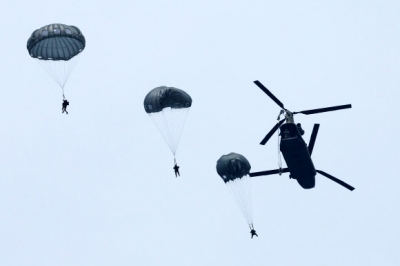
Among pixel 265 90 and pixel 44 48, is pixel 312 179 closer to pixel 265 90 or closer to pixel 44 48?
pixel 265 90

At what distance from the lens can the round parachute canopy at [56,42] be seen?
2403 inches

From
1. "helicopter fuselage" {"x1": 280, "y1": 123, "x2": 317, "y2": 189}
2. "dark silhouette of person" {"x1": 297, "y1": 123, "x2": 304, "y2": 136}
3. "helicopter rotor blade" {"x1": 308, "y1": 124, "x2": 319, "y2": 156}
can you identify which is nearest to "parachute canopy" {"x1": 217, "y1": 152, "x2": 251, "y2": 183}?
"helicopter fuselage" {"x1": 280, "y1": 123, "x2": 317, "y2": 189}

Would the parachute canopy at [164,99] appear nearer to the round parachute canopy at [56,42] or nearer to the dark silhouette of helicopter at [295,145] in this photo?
the round parachute canopy at [56,42]

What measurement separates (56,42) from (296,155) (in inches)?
803

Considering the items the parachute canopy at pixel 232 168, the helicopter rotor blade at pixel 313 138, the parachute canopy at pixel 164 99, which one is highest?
the parachute canopy at pixel 164 99

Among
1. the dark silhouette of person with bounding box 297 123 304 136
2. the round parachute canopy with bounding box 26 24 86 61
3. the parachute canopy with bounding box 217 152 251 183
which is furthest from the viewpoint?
the round parachute canopy with bounding box 26 24 86 61

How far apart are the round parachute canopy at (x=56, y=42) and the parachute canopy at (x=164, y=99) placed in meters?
6.77

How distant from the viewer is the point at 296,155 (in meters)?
55.4

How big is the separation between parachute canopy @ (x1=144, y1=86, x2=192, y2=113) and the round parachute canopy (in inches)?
267

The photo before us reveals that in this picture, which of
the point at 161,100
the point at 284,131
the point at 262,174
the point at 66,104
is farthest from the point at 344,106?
the point at 66,104

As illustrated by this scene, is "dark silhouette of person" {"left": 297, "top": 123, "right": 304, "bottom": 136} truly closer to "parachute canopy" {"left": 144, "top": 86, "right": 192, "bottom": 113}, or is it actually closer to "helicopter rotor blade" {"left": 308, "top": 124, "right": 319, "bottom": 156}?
"helicopter rotor blade" {"left": 308, "top": 124, "right": 319, "bottom": 156}

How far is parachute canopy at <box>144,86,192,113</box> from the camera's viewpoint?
201 ft

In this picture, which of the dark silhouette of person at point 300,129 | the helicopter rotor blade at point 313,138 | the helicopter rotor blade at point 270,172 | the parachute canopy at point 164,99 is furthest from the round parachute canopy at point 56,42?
the helicopter rotor blade at point 313,138

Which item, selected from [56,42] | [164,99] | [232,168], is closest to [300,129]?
[232,168]
